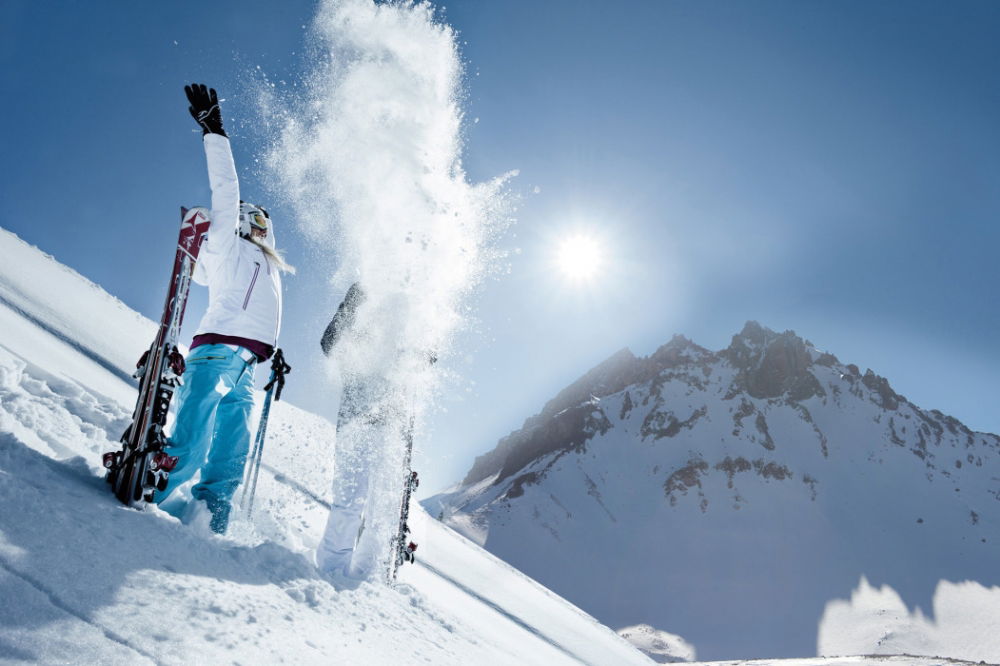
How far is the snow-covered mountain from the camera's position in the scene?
A: 74625 mm

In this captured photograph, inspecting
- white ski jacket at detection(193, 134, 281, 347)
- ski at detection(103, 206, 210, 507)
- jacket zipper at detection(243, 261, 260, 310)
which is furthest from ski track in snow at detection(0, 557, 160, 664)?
jacket zipper at detection(243, 261, 260, 310)

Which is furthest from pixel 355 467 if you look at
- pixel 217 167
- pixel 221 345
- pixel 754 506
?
pixel 754 506

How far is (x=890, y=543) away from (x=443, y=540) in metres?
111

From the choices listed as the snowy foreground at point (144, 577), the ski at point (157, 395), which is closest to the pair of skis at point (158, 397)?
the ski at point (157, 395)

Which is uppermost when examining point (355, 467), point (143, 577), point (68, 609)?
point (355, 467)

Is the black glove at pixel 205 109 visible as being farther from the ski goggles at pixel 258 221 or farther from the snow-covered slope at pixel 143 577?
the snow-covered slope at pixel 143 577

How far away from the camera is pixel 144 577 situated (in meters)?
1.88

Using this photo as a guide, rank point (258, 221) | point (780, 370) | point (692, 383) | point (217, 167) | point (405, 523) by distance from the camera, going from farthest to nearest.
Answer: point (692, 383), point (780, 370), point (405, 523), point (258, 221), point (217, 167)

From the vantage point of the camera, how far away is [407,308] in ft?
15.4

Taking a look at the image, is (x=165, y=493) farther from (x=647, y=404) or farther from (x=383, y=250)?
(x=647, y=404)

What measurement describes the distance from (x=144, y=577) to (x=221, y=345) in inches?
65.2

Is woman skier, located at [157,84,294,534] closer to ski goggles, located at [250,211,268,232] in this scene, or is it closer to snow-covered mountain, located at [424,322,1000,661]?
ski goggles, located at [250,211,268,232]

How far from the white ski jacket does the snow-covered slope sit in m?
1.06

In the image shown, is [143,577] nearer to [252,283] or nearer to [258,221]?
[252,283]
